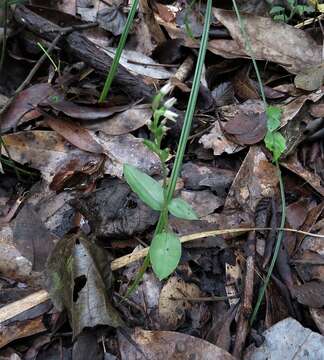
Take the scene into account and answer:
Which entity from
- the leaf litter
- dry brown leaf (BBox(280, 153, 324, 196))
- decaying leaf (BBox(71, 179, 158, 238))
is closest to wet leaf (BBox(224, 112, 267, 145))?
the leaf litter

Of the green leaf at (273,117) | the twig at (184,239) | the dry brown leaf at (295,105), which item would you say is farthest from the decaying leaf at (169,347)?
the dry brown leaf at (295,105)

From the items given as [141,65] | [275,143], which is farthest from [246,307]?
[141,65]

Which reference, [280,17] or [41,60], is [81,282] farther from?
[280,17]

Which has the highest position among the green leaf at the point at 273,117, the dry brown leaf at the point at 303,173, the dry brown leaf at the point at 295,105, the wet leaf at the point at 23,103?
the wet leaf at the point at 23,103

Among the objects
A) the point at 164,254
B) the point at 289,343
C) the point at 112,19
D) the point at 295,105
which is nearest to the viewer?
the point at 164,254

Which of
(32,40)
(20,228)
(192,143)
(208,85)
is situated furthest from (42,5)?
(20,228)

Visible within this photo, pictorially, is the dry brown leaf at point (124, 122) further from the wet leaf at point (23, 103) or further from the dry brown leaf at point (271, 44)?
the dry brown leaf at point (271, 44)

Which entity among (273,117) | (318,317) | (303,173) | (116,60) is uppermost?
(116,60)
